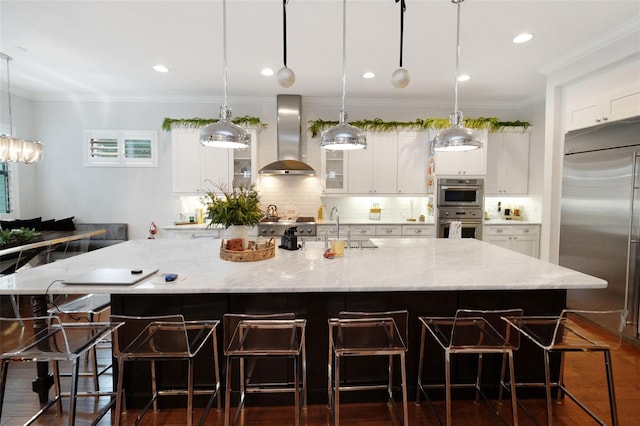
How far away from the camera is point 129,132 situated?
5.24 meters

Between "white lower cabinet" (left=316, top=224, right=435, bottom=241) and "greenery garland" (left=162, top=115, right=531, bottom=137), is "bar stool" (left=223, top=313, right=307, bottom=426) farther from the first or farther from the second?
"greenery garland" (left=162, top=115, right=531, bottom=137)

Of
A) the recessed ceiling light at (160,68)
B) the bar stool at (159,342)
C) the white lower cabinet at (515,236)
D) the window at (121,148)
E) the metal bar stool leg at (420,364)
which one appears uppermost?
the recessed ceiling light at (160,68)

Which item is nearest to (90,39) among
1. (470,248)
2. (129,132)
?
(129,132)

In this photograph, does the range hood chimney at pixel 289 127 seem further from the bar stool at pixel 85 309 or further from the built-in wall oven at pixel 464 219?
the bar stool at pixel 85 309

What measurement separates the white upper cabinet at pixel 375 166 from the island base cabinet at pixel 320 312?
3133mm

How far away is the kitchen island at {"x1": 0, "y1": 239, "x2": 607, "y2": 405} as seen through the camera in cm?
181

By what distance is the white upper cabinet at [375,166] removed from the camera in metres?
5.09

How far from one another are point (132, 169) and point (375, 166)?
162 inches

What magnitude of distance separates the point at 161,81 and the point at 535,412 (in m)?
5.52

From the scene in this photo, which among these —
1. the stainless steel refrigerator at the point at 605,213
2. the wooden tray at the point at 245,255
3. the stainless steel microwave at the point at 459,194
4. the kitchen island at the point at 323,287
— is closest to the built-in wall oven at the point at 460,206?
the stainless steel microwave at the point at 459,194

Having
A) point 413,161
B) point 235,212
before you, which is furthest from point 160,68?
point 413,161

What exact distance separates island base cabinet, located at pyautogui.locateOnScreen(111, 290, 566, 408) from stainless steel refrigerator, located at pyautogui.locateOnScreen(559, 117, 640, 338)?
1.62 metres

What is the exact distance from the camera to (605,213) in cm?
325

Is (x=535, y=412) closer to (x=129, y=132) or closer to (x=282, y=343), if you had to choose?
(x=282, y=343)
